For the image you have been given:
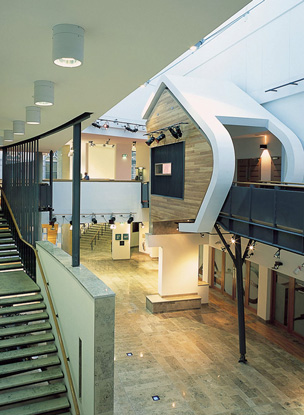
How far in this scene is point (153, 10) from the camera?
2.59 meters

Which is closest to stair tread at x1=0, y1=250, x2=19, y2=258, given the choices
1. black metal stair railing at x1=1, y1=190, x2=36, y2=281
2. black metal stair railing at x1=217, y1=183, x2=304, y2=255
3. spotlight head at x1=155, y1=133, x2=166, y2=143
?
black metal stair railing at x1=1, y1=190, x2=36, y2=281

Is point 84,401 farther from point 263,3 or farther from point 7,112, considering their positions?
point 263,3

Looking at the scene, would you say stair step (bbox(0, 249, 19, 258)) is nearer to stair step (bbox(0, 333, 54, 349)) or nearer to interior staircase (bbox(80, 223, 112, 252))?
stair step (bbox(0, 333, 54, 349))

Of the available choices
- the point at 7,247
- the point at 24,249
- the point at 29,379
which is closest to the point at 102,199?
the point at 7,247

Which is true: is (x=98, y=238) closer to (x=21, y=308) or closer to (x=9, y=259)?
(x=9, y=259)

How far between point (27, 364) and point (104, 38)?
622 centimetres

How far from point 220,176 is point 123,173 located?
17.0 meters

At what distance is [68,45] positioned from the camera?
269 centimetres

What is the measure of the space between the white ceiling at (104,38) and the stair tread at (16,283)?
4946mm

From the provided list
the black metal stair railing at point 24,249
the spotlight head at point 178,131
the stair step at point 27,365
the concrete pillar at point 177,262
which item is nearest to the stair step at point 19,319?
the stair step at point 27,365

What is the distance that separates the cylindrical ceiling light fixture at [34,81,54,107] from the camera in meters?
4.16

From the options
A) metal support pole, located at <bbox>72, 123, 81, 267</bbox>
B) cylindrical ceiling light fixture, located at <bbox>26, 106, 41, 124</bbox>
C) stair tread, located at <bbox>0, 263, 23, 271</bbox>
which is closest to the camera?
cylindrical ceiling light fixture, located at <bbox>26, 106, 41, 124</bbox>

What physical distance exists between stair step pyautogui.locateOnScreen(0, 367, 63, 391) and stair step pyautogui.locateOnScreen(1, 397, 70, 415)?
38 cm

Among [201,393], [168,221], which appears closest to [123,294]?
[168,221]
